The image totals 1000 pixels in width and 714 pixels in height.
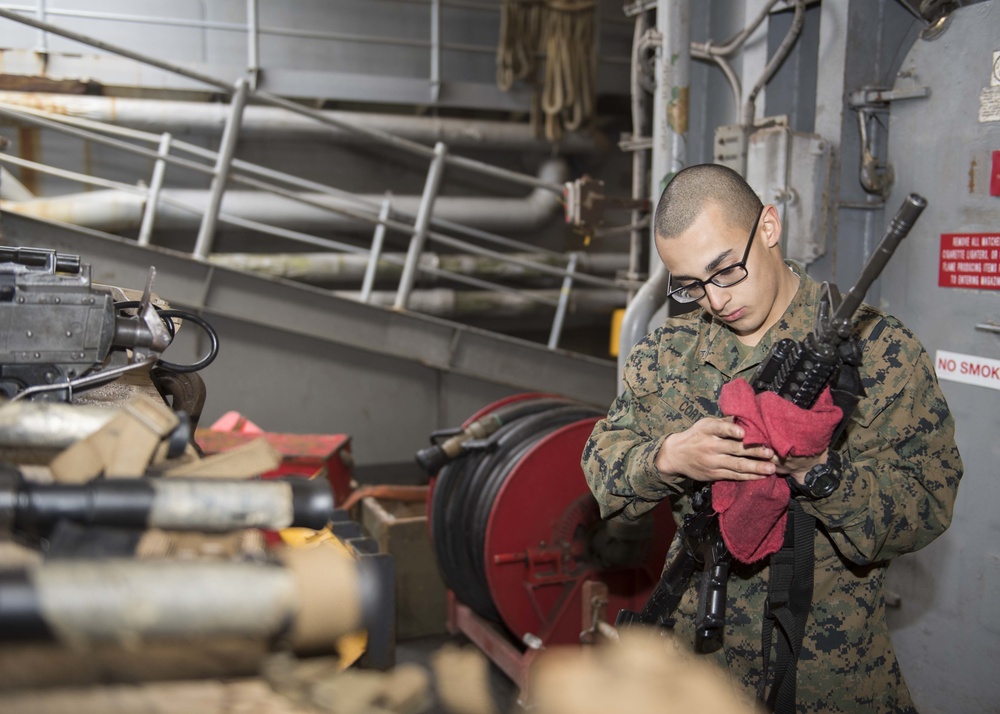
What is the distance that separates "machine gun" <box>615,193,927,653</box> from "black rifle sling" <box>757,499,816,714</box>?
10 cm

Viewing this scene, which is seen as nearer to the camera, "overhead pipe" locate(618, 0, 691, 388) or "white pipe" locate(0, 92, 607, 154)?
"overhead pipe" locate(618, 0, 691, 388)

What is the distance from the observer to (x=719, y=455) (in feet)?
5.15

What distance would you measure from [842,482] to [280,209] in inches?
200

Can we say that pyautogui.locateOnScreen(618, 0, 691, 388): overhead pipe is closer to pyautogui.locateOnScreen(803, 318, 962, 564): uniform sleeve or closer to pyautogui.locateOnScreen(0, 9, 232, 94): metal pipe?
pyautogui.locateOnScreen(803, 318, 962, 564): uniform sleeve

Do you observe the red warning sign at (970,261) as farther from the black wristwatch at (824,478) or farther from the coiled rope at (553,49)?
the coiled rope at (553,49)

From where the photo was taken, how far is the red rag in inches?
58.1

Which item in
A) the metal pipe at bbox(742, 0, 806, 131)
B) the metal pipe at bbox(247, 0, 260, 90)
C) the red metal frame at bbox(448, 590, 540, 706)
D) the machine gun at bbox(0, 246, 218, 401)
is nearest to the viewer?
the machine gun at bbox(0, 246, 218, 401)

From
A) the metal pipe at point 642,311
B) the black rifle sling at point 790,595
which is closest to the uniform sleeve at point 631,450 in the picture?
the black rifle sling at point 790,595

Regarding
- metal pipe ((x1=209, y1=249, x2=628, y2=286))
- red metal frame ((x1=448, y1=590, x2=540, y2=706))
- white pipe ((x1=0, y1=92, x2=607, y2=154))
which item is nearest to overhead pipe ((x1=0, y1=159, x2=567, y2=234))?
metal pipe ((x1=209, y1=249, x2=628, y2=286))

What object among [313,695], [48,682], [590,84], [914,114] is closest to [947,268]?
[914,114]

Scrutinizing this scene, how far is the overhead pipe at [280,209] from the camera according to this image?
208 inches

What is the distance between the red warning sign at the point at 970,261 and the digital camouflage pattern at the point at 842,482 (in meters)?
0.97

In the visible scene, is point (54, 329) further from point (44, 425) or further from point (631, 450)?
point (631, 450)

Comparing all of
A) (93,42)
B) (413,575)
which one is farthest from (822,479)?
(93,42)
